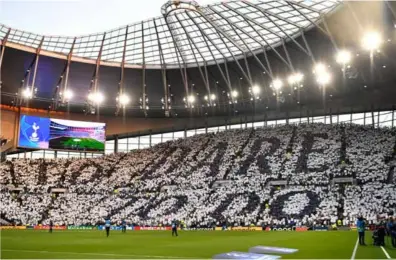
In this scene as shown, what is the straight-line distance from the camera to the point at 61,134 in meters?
76.4

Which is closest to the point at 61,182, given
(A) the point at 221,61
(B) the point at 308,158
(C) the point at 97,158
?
(C) the point at 97,158

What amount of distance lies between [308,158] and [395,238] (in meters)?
38.0

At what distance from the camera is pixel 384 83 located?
210ft

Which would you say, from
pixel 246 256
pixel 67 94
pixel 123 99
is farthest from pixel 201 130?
pixel 246 256

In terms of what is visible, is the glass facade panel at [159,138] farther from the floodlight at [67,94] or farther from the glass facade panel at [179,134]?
the floodlight at [67,94]

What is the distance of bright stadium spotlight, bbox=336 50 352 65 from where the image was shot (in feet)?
174

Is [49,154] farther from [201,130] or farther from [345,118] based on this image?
[345,118]

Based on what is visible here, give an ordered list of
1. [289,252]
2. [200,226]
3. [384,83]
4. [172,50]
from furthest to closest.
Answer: [172,50]
[384,83]
[200,226]
[289,252]

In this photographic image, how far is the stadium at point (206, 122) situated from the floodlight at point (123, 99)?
34cm

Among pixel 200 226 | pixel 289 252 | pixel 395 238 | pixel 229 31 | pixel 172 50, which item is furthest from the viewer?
pixel 172 50

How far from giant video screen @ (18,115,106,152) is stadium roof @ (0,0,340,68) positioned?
494 inches

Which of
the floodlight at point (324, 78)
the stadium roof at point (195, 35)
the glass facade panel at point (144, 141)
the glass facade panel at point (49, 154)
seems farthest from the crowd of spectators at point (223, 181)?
the stadium roof at point (195, 35)

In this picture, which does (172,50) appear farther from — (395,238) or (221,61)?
(395,238)

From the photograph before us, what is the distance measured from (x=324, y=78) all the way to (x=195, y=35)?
19155 millimetres
